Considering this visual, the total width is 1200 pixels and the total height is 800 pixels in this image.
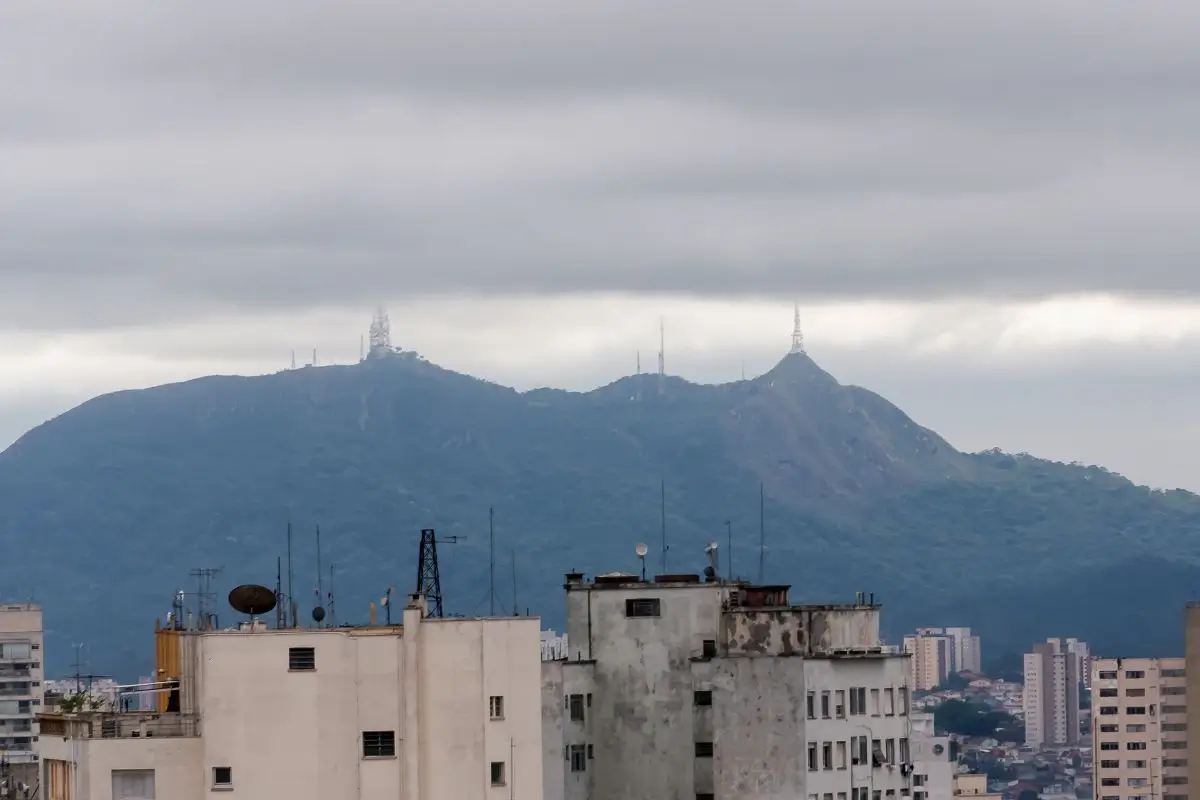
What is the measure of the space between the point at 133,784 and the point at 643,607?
30.3 m

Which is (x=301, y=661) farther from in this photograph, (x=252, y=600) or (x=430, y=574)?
(x=430, y=574)

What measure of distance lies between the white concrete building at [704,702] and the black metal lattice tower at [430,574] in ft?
25.0

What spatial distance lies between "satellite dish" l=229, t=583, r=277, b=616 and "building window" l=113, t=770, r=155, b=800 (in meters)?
5.79

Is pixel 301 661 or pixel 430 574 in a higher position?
pixel 430 574

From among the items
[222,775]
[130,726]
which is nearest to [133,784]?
[130,726]

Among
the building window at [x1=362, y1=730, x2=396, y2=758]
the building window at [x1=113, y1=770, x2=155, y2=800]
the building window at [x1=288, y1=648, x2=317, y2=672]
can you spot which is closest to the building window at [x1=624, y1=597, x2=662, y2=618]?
the building window at [x1=362, y1=730, x2=396, y2=758]

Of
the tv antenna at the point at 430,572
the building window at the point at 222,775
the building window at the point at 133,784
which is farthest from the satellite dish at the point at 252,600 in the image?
the building window at the point at 133,784

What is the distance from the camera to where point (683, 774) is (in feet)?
327

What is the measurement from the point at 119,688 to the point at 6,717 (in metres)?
125

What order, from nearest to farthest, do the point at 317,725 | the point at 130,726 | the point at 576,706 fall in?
the point at 317,725 → the point at 130,726 → the point at 576,706

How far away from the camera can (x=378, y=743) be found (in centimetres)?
7344

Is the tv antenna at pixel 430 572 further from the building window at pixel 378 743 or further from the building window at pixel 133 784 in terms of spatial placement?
the building window at pixel 133 784

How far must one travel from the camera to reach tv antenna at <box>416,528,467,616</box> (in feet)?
275

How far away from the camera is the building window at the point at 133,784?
73188 millimetres
